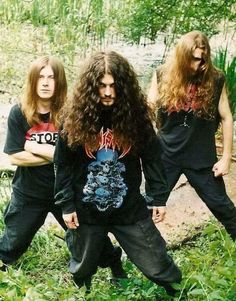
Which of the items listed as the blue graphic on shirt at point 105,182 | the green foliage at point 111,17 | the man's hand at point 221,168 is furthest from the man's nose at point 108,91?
the green foliage at point 111,17

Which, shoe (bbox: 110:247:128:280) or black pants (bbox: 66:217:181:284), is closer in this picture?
black pants (bbox: 66:217:181:284)

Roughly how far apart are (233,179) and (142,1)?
2173mm

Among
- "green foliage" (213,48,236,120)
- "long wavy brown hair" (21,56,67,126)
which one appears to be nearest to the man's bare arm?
"long wavy brown hair" (21,56,67,126)

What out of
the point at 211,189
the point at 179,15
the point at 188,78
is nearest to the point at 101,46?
the point at 179,15

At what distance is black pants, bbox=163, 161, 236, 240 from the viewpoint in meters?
3.82

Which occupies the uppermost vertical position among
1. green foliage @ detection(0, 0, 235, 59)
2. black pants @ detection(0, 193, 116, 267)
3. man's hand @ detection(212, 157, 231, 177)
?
green foliage @ detection(0, 0, 235, 59)

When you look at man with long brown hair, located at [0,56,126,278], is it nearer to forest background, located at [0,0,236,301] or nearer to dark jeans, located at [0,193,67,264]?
dark jeans, located at [0,193,67,264]

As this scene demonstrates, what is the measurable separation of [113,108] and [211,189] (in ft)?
3.81

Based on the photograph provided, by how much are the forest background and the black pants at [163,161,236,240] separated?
0.11m

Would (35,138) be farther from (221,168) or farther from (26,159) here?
(221,168)

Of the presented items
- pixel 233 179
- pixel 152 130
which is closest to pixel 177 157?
pixel 152 130

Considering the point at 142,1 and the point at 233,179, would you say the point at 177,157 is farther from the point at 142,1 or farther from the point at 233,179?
the point at 142,1

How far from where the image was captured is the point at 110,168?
9.83ft

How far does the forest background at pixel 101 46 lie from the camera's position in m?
3.14
